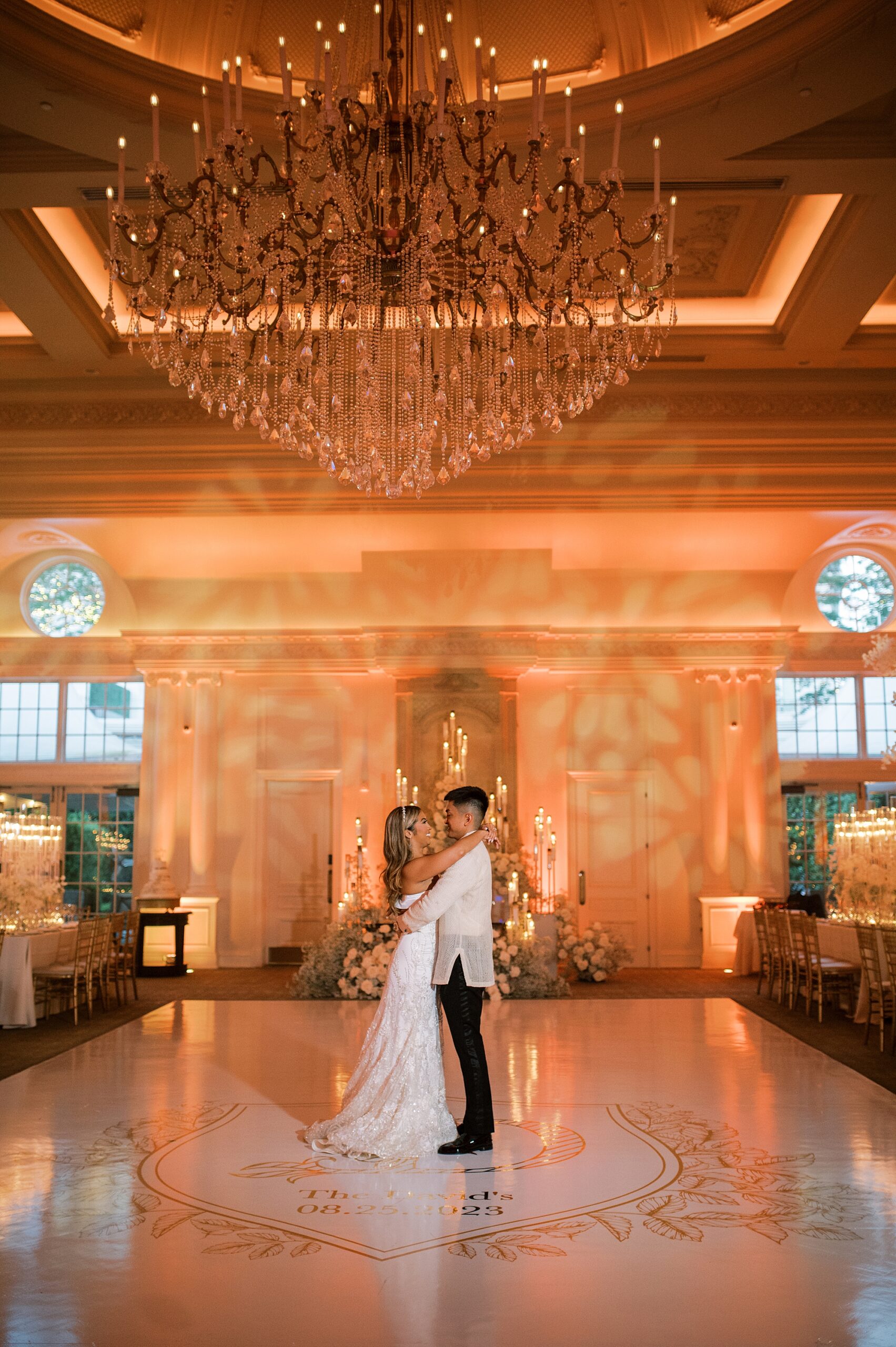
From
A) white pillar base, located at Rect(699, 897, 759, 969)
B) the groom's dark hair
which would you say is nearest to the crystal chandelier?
the groom's dark hair

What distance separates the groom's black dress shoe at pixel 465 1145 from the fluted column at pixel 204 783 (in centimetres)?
1028

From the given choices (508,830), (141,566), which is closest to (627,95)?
(508,830)

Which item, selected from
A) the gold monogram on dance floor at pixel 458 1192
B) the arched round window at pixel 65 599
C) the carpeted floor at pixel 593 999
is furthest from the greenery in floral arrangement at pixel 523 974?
the arched round window at pixel 65 599

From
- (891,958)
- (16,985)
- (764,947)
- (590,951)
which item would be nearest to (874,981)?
(891,958)

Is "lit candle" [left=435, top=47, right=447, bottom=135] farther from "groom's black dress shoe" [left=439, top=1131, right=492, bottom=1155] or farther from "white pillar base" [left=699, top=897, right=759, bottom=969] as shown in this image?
"white pillar base" [left=699, top=897, right=759, bottom=969]

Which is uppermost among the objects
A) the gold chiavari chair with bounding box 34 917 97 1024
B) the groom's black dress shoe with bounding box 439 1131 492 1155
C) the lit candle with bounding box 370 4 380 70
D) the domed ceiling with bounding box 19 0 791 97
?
the domed ceiling with bounding box 19 0 791 97

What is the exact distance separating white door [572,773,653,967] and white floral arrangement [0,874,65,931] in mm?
7099

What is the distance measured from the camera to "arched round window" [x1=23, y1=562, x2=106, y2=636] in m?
16.9

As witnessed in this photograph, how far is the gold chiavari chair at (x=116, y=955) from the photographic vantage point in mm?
11477

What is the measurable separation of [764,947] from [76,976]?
7.22 meters

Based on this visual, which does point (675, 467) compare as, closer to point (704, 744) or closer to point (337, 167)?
point (704, 744)

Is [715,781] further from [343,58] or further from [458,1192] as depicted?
Result: [343,58]

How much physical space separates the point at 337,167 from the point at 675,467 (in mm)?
7567

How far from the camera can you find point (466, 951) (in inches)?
215
